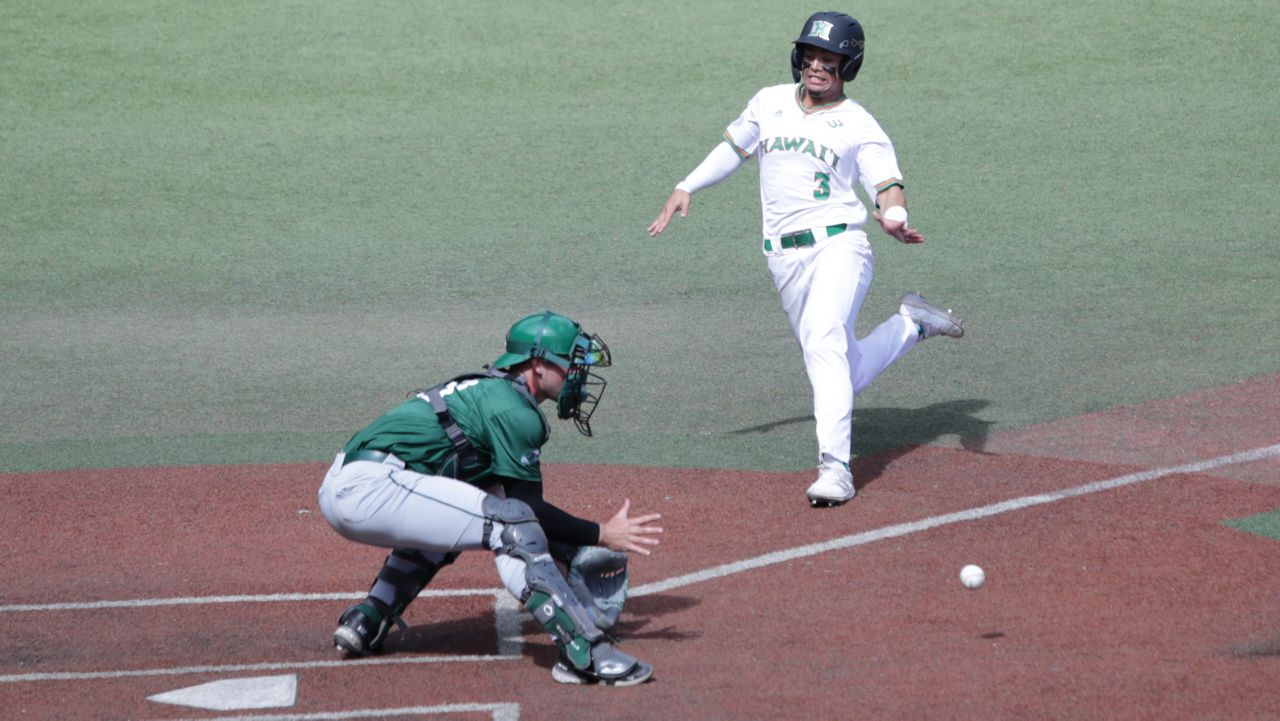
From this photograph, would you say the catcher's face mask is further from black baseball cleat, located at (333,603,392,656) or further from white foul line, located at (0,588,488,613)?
white foul line, located at (0,588,488,613)

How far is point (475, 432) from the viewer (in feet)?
18.1

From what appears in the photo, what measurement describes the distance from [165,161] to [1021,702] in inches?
479

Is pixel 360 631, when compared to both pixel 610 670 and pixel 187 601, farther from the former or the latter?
pixel 187 601

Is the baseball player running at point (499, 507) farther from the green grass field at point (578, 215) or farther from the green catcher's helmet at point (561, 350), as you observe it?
the green grass field at point (578, 215)

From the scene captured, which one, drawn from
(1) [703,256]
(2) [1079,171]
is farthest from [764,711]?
(2) [1079,171]

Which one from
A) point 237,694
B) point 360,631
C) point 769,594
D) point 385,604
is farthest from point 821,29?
point 237,694

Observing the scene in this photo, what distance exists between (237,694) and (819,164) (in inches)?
157

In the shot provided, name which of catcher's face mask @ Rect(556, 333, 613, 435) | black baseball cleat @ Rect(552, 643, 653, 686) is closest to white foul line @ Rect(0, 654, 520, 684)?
black baseball cleat @ Rect(552, 643, 653, 686)

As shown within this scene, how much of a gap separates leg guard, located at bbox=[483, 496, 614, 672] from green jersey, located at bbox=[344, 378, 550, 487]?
16 cm

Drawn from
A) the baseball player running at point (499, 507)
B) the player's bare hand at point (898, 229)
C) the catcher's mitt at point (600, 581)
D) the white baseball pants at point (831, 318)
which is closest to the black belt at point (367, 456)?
the baseball player running at point (499, 507)

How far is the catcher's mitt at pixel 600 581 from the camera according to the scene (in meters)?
5.50

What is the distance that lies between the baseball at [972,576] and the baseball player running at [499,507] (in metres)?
1.36

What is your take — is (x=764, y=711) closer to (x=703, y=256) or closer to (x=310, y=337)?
(x=310, y=337)

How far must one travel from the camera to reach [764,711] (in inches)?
195
